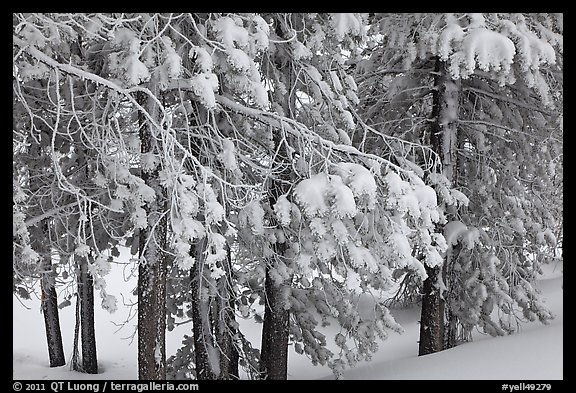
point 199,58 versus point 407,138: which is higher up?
point 407,138

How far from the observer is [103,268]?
5688 millimetres

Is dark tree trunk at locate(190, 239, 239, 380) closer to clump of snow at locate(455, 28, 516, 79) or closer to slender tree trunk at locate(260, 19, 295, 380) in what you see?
slender tree trunk at locate(260, 19, 295, 380)

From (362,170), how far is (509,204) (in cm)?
464

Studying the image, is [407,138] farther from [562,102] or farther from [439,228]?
[562,102]

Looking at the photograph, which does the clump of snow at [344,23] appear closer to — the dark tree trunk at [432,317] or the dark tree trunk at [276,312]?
the dark tree trunk at [276,312]

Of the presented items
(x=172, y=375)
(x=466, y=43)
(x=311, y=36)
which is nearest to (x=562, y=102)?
(x=466, y=43)

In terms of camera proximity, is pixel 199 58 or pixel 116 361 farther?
pixel 116 361

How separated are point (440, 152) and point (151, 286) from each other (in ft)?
16.8

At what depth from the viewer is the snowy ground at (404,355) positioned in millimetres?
6543

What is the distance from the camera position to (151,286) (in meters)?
6.84

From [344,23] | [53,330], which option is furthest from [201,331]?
[53,330]

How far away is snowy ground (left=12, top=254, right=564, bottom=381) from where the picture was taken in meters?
6.54

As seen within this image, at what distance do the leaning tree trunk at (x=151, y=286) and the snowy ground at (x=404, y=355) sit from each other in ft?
1.78

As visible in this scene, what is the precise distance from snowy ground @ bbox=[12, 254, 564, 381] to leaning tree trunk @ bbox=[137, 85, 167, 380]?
1.78 ft
